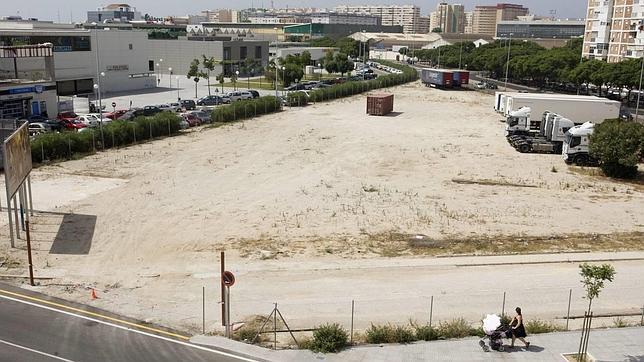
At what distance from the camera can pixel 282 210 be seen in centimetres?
2614

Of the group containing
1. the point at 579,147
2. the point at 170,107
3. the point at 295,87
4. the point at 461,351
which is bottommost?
the point at 461,351

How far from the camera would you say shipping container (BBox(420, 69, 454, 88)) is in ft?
297

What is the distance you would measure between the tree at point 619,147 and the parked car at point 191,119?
2972cm

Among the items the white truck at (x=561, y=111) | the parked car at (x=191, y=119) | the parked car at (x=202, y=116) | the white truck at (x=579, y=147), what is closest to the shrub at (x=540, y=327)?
the white truck at (x=579, y=147)

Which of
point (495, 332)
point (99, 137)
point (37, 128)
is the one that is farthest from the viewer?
point (37, 128)

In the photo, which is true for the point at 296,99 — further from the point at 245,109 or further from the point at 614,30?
the point at 614,30

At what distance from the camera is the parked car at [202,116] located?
49.3 m

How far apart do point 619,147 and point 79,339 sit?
29759 millimetres

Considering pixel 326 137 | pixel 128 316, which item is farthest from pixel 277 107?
pixel 128 316

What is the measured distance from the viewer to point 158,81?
83250 millimetres

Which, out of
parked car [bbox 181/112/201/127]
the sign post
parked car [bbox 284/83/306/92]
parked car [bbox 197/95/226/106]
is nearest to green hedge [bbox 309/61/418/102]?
parked car [bbox 284/83/306/92]

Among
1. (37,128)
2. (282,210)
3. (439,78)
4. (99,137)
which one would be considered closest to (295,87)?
(439,78)

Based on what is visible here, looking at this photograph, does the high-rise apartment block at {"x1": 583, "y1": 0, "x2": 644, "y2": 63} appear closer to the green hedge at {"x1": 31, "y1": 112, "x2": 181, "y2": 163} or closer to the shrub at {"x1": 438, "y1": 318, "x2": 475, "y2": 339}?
the green hedge at {"x1": 31, "y1": 112, "x2": 181, "y2": 163}

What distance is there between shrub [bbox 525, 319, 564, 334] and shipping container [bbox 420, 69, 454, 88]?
7811 cm
